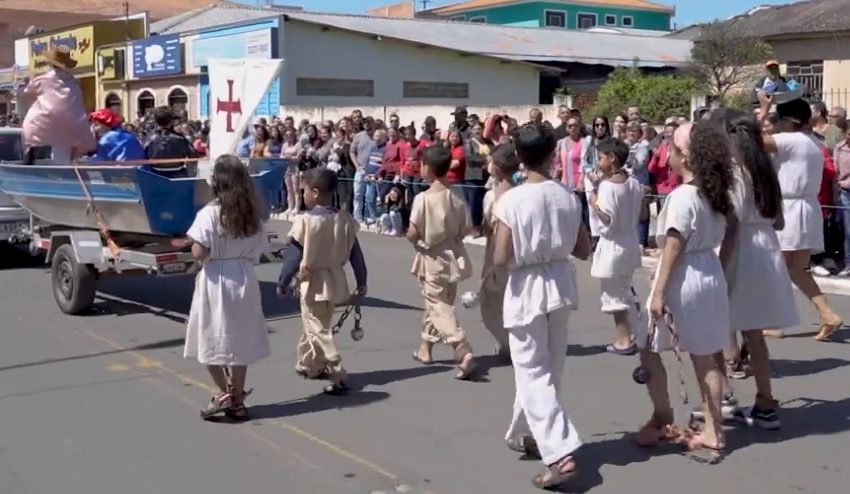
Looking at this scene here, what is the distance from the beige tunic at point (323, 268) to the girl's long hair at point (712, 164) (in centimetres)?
257

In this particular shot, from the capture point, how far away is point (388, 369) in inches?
336

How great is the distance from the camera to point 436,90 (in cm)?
3497

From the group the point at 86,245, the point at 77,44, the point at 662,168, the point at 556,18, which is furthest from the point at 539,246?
the point at 556,18

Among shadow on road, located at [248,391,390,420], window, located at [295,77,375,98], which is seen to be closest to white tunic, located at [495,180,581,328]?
shadow on road, located at [248,391,390,420]

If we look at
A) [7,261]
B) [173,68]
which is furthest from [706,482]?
[173,68]

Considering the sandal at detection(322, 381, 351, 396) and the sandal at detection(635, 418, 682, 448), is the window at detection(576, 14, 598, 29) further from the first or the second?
the sandal at detection(635, 418, 682, 448)

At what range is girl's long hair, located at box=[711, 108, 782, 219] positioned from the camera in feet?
21.1

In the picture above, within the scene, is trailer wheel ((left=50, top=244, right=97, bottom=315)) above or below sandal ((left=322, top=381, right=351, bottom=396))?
above

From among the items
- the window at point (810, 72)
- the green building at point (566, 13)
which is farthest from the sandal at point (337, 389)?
the green building at point (566, 13)

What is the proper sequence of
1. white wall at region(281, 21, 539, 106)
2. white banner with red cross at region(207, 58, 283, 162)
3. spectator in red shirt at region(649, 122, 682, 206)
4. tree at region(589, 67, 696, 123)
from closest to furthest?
1. white banner with red cross at region(207, 58, 283, 162)
2. spectator in red shirt at region(649, 122, 682, 206)
3. tree at region(589, 67, 696, 123)
4. white wall at region(281, 21, 539, 106)

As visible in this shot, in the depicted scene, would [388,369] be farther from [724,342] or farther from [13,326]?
[13,326]

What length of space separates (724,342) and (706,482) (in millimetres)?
744

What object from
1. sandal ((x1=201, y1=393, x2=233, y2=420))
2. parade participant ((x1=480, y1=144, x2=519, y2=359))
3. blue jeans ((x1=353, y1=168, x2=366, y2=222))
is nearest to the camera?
sandal ((x1=201, y1=393, x2=233, y2=420))

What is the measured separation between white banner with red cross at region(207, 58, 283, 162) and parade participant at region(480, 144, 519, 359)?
2.67 metres
